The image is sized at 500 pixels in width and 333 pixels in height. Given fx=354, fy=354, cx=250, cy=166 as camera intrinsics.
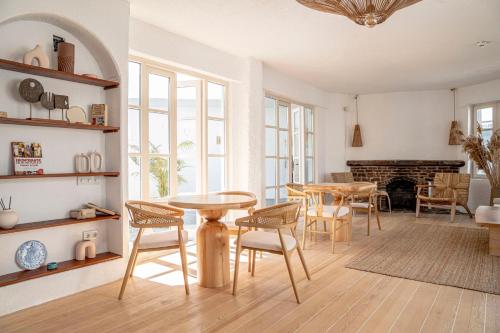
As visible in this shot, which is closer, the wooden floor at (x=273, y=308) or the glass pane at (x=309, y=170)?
the wooden floor at (x=273, y=308)

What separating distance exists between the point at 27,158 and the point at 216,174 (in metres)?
2.74

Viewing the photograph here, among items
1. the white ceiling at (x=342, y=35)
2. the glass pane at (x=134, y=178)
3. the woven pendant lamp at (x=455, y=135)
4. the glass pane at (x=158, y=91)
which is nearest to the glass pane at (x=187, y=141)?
the glass pane at (x=158, y=91)

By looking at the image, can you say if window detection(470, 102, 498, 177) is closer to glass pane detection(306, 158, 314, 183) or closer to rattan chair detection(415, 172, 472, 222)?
rattan chair detection(415, 172, 472, 222)

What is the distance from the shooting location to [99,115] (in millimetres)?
3236

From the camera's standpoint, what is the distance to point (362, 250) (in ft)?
14.2

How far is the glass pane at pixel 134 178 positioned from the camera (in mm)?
3979

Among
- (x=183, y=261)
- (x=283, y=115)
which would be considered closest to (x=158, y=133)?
(x=183, y=261)

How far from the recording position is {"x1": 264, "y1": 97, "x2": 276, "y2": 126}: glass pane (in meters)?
6.23

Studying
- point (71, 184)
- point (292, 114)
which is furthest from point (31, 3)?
point (292, 114)

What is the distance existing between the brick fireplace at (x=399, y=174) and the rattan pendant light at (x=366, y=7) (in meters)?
5.74

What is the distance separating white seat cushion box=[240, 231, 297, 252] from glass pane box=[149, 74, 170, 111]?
2.11 m

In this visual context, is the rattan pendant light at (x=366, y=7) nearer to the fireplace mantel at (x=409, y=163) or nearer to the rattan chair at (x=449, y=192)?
the rattan chair at (x=449, y=192)

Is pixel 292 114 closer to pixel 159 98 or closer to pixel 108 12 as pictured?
pixel 159 98

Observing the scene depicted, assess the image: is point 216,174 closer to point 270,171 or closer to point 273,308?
point 270,171
